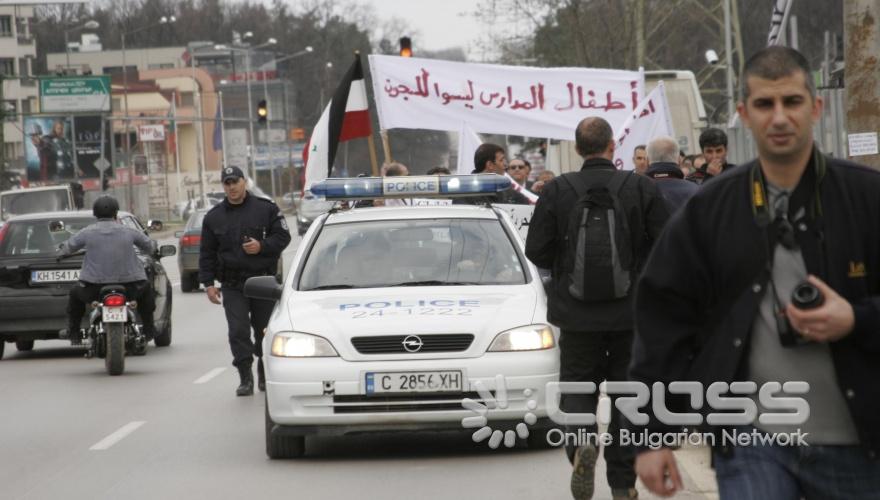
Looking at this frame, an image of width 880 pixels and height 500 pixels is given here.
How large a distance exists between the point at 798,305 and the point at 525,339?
5953 millimetres

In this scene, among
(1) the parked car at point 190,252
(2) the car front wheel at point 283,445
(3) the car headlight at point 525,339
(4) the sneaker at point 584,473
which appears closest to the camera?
(4) the sneaker at point 584,473

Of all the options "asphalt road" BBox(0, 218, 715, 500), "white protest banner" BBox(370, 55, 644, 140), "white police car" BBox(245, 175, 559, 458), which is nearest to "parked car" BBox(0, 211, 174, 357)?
"asphalt road" BBox(0, 218, 715, 500)

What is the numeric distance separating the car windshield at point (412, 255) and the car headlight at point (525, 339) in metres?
0.73

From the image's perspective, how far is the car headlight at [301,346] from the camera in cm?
997

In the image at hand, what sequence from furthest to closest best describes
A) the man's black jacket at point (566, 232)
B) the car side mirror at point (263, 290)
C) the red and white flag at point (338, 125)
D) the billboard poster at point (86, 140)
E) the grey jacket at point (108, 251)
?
the billboard poster at point (86, 140)
the red and white flag at point (338, 125)
the grey jacket at point (108, 251)
the car side mirror at point (263, 290)
the man's black jacket at point (566, 232)

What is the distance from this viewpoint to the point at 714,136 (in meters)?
12.1

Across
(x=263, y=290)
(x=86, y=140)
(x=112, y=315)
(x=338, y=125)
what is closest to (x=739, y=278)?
(x=263, y=290)

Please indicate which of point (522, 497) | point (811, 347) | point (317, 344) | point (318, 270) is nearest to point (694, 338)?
point (811, 347)

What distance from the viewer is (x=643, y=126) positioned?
1580 cm

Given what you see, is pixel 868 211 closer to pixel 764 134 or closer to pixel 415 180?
pixel 764 134

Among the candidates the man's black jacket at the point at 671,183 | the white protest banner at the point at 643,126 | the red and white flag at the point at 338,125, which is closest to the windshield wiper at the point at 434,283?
the man's black jacket at the point at 671,183

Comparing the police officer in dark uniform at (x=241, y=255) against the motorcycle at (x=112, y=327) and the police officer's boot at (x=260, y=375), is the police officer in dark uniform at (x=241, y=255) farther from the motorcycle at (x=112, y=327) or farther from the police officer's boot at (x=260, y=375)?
the motorcycle at (x=112, y=327)

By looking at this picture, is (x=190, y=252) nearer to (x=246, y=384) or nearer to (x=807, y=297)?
(x=246, y=384)

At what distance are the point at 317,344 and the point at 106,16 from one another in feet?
495
